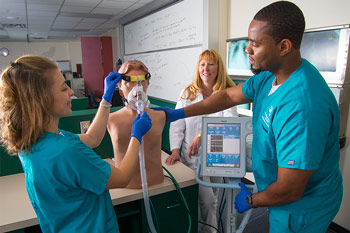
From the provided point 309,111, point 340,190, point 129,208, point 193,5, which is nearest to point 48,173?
point 129,208

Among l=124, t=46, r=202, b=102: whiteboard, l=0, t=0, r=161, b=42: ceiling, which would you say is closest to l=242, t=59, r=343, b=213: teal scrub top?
l=124, t=46, r=202, b=102: whiteboard

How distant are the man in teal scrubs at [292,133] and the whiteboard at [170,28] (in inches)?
95.0

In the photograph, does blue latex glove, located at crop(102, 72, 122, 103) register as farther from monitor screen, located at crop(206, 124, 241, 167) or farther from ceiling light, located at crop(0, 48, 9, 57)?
ceiling light, located at crop(0, 48, 9, 57)

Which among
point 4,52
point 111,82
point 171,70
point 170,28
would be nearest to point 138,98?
point 111,82

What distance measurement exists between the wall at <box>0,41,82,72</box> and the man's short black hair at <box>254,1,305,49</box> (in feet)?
44.6

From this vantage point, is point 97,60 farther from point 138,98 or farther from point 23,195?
point 138,98

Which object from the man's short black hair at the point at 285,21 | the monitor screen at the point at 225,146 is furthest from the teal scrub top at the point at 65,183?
the man's short black hair at the point at 285,21

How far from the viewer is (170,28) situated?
401cm

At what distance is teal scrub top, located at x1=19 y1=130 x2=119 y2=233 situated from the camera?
2.71ft

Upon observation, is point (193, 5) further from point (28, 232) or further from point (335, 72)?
point (28, 232)

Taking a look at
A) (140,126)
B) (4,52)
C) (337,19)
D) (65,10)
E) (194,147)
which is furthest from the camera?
(4,52)

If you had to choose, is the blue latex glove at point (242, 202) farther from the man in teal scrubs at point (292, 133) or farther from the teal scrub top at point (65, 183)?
the teal scrub top at point (65, 183)

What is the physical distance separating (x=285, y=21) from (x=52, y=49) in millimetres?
14200

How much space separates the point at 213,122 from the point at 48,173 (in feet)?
2.54
